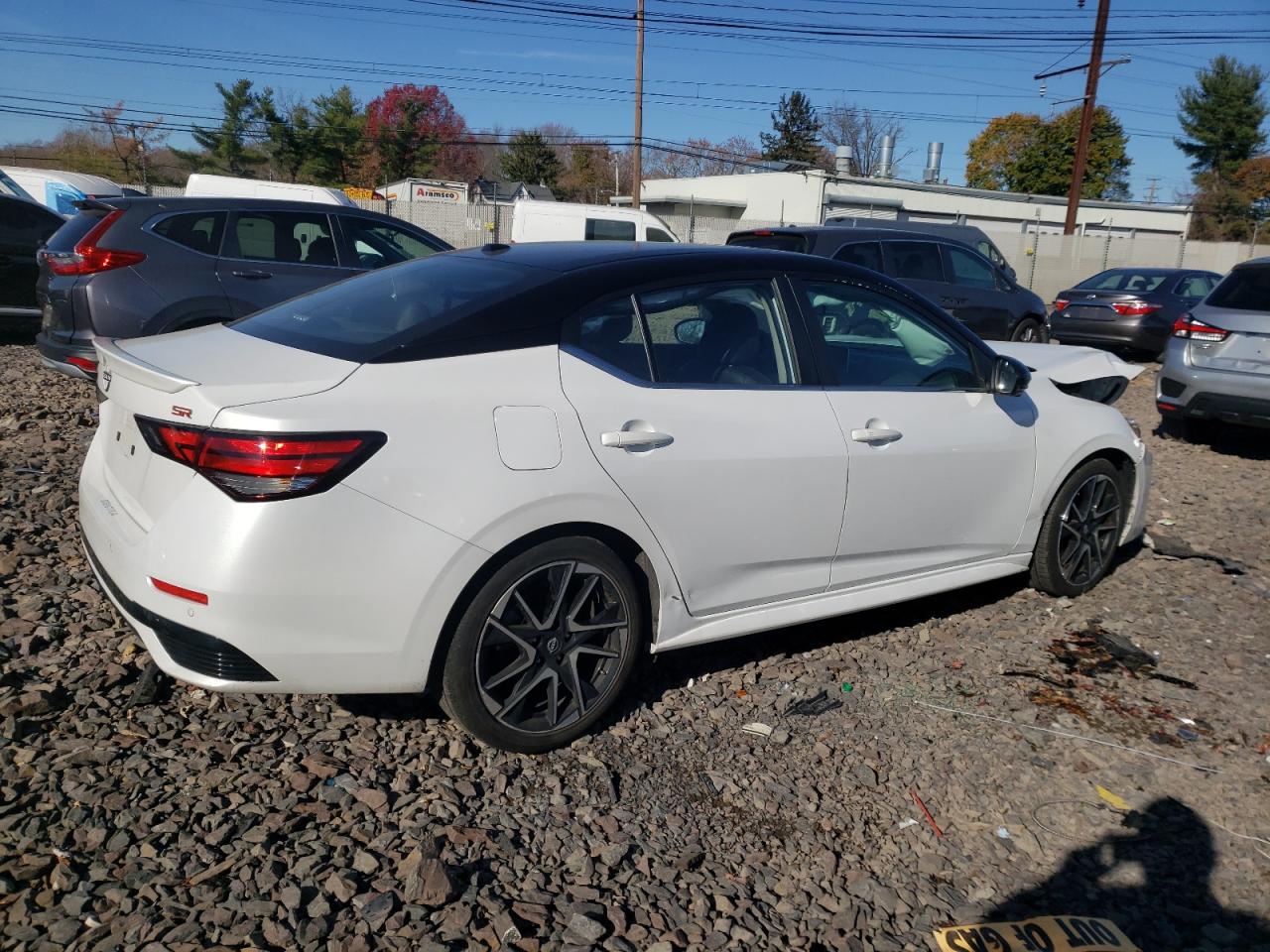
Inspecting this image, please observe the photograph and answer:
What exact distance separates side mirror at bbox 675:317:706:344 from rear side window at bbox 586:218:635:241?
14.5 m

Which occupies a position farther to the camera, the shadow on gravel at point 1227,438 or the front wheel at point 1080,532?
the shadow on gravel at point 1227,438

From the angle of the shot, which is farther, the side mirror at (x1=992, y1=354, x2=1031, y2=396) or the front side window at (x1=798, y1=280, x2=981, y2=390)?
the side mirror at (x1=992, y1=354, x2=1031, y2=396)

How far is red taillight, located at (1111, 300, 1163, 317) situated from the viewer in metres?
13.8

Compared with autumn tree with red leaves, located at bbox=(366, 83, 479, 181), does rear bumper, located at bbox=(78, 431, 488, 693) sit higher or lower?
lower

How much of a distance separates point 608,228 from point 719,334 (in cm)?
1524

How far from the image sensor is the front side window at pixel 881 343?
12.5 feet

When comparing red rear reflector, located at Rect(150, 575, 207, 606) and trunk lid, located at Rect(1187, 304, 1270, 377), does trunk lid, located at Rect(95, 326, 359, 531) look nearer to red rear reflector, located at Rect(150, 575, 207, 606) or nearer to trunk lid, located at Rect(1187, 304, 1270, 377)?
red rear reflector, located at Rect(150, 575, 207, 606)

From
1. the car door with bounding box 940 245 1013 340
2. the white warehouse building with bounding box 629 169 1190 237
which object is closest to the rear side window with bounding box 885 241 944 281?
the car door with bounding box 940 245 1013 340

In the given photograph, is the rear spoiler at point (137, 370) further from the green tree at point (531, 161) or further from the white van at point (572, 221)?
the green tree at point (531, 161)

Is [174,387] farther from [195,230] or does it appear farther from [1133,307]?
[1133,307]

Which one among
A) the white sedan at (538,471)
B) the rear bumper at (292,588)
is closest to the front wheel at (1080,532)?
the white sedan at (538,471)

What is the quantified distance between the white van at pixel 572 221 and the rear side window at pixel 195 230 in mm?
10807

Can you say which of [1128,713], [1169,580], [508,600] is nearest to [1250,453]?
[1169,580]

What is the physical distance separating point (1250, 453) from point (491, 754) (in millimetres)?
8165
